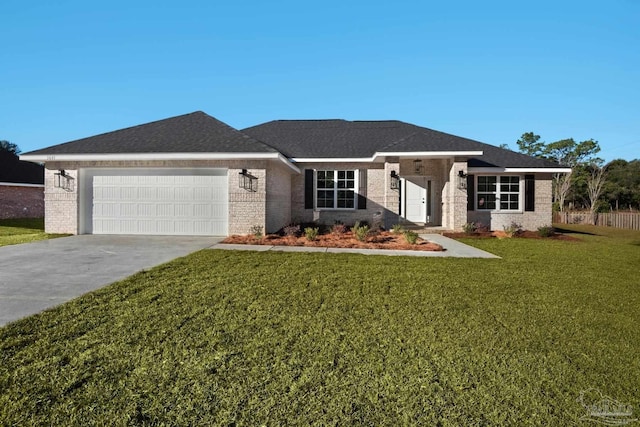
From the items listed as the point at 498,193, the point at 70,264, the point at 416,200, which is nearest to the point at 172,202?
the point at 70,264

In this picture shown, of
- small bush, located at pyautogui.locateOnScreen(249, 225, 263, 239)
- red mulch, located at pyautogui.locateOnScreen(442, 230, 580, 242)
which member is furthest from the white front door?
small bush, located at pyautogui.locateOnScreen(249, 225, 263, 239)

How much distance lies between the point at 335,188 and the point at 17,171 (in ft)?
74.1

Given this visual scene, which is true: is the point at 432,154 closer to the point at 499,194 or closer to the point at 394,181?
the point at 394,181

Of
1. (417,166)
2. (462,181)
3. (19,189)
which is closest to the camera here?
(462,181)

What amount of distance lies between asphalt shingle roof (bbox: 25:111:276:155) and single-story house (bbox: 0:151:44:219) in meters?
12.9

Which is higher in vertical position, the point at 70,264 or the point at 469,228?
the point at 469,228

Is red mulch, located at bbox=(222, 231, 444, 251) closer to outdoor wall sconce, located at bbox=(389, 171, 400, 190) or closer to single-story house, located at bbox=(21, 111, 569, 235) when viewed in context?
single-story house, located at bbox=(21, 111, 569, 235)

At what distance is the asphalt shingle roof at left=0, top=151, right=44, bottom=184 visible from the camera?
2005 cm

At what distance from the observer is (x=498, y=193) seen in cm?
1393

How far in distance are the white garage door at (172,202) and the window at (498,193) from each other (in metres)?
11.1

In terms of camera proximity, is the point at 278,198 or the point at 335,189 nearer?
the point at 278,198

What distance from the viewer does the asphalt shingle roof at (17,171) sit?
2005 cm

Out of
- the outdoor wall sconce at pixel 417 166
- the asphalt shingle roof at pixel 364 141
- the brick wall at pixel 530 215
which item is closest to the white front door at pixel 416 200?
the outdoor wall sconce at pixel 417 166

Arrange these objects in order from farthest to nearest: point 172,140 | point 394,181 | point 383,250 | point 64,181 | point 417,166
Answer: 1. point 417,166
2. point 394,181
3. point 172,140
4. point 64,181
5. point 383,250
